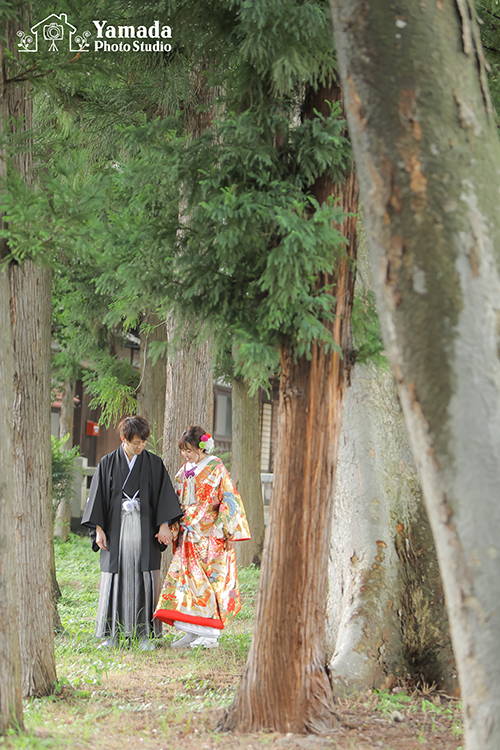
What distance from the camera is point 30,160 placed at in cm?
442

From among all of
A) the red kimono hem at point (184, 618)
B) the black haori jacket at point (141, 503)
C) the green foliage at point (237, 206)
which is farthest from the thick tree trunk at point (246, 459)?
the green foliage at point (237, 206)

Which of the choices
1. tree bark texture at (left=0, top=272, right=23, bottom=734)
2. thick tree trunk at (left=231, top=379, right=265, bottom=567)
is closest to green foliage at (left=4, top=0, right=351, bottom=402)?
tree bark texture at (left=0, top=272, right=23, bottom=734)

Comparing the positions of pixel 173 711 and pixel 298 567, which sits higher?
pixel 298 567

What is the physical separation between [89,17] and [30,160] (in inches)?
38.4

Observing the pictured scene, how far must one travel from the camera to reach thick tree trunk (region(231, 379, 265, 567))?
39.2 feet

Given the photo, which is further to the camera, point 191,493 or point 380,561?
point 191,493

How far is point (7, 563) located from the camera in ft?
10.6

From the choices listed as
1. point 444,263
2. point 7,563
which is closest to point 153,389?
point 7,563

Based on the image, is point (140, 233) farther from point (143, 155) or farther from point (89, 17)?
point (89, 17)

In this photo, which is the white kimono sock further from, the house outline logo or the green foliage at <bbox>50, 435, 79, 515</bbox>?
the green foliage at <bbox>50, 435, 79, 515</bbox>

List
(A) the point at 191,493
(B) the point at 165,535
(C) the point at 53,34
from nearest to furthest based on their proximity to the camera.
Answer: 1. (C) the point at 53,34
2. (B) the point at 165,535
3. (A) the point at 191,493

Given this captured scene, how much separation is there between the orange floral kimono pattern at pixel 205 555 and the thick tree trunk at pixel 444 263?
13.5 feet

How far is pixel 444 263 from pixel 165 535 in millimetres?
4569

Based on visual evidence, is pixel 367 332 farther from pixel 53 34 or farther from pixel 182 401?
pixel 182 401
